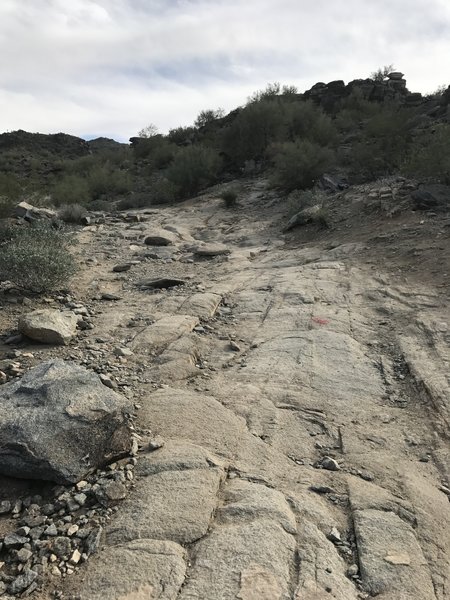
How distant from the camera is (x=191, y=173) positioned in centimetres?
1841

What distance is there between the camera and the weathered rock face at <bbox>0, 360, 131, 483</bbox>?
9.26ft

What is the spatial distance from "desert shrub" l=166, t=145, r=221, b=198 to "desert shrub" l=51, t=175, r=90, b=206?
3366mm

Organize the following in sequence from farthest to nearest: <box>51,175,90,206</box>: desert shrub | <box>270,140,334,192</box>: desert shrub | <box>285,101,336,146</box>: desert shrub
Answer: <box>285,101,336,146</box>: desert shrub → <box>51,175,90,206</box>: desert shrub → <box>270,140,334,192</box>: desert shrub

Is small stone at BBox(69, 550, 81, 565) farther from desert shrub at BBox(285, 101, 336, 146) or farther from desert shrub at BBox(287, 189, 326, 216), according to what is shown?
desert shrub at BBox(285, 101, 336, 146)

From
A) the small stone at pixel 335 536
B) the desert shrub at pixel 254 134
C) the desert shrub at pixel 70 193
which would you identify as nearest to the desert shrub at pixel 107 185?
the desert shrub at pixel 70 193

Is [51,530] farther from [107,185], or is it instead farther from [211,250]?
[107,185]

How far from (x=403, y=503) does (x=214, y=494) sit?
1.15 meters

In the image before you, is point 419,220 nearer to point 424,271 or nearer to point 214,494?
point 424,271

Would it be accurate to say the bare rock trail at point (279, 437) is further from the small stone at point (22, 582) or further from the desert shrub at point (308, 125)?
the desert shrub at point (308, 125)

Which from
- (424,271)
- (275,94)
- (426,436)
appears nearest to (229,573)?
(426,436)

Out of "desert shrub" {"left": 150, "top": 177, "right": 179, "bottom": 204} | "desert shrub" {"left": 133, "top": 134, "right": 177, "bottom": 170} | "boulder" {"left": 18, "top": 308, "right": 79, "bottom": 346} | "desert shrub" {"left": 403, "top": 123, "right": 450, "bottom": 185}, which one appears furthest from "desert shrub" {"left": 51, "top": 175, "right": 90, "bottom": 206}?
"boulder" {"left": 18, "top": 308, "right": 79, "bottom": 346}

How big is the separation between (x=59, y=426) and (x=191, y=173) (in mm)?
16423

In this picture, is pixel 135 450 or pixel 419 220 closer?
pixel 135 450

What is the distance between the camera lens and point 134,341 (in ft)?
16.8
